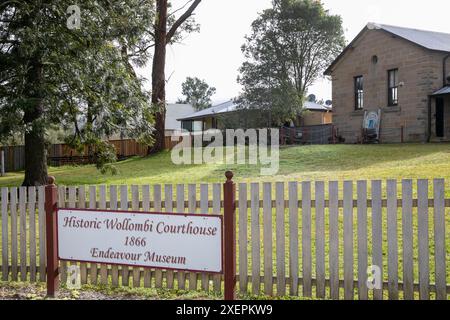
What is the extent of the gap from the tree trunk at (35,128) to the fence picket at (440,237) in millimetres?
10271

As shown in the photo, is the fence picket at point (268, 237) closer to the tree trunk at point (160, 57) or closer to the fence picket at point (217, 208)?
the fence picket at point (217, 208)

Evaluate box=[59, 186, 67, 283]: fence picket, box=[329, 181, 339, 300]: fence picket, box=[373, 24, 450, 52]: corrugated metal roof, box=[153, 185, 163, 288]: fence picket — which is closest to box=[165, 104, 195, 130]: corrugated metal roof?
box=[373, 24, 450, 52]: corrugated metal roof

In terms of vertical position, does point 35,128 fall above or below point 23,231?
above

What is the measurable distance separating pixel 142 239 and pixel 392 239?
280cm

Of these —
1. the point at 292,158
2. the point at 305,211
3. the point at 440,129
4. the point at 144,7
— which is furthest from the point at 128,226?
the point at 440,129

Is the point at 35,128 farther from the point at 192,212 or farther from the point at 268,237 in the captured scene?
the point at 268,237

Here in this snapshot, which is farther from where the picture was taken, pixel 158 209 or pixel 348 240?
pixel 158 209

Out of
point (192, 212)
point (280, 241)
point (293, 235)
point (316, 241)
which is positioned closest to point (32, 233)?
point (192, 212)

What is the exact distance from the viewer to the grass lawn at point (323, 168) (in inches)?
572

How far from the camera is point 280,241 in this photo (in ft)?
18.0

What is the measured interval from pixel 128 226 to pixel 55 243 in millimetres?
1056

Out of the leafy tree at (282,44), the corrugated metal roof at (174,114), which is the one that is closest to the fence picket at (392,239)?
the leafy tree at (282,44)

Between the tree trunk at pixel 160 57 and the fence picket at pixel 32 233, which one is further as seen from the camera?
the tree trunk at pixel 160 57

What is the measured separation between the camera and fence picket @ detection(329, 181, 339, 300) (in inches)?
207
